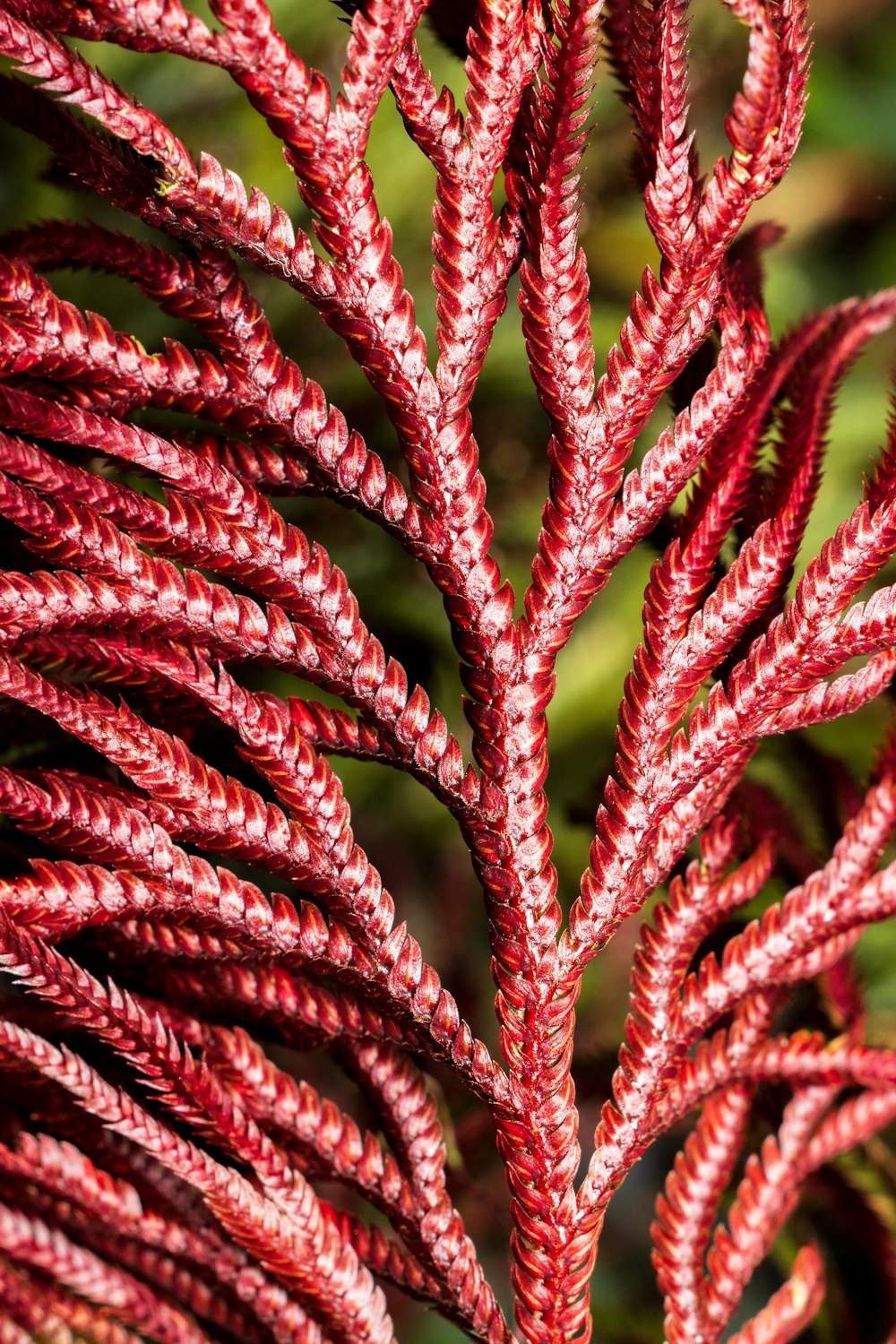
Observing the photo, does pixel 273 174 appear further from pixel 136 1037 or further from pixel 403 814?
pixel 136 1037

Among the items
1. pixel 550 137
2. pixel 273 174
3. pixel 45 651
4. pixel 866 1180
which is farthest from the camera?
pixel 273 174

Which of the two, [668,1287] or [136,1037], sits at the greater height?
[136,1037]

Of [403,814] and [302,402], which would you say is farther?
[403,814]

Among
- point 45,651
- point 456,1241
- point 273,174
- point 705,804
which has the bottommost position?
point 456,1241

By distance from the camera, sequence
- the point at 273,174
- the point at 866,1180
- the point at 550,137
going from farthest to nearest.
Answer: the point at 273,174
the point at 866,1180
the point at 550,137

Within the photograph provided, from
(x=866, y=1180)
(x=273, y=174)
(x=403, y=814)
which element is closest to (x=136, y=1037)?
(x=866, y=1180)

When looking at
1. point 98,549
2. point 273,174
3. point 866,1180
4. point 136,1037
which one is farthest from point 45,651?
point 273,174
